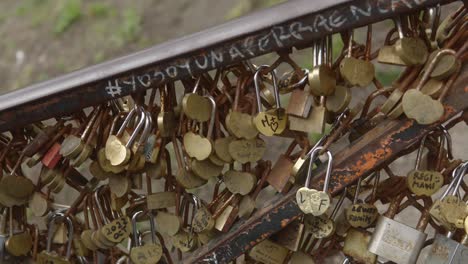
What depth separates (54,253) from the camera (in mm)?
1578

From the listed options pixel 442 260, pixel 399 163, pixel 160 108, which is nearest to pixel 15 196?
pixel 160 108

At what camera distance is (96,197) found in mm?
1499

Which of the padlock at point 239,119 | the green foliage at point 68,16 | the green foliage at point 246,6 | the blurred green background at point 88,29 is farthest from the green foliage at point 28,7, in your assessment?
the padlock at point 239,119

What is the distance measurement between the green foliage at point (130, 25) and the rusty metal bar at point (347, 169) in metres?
3.00

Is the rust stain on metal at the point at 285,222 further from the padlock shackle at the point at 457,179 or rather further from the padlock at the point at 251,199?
the padlock shackle at the point at 457,179

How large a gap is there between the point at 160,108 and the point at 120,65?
0.15 metres

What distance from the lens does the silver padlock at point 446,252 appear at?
1.23 metres

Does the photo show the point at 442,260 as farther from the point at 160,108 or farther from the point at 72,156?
the point at 72,156

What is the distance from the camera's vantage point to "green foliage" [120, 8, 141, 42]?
169 inches

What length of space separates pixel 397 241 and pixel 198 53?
0.49 meters

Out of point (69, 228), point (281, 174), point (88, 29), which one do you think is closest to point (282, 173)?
point (281, 174)

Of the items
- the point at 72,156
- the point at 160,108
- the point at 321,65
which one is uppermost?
the point at 321,65

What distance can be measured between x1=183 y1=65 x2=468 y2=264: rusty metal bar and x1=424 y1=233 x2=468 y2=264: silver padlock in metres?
0.18

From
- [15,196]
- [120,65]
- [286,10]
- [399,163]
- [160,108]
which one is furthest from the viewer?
[399,163]
